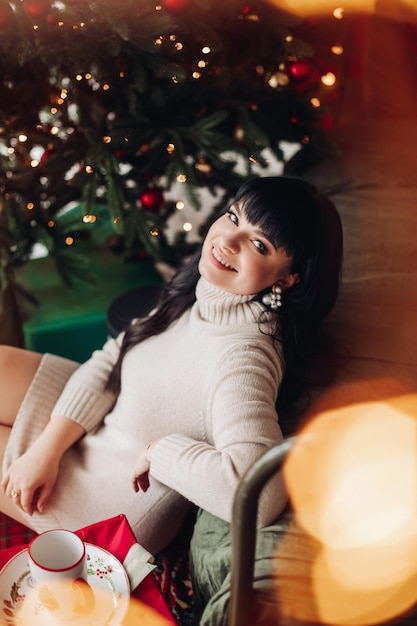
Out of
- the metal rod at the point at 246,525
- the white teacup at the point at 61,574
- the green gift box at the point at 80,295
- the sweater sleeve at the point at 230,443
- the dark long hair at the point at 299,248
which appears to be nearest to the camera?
the metal rod at the point at 246,525

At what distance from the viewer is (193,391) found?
1137 mm

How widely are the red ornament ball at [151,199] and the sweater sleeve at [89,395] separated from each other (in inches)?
23.3

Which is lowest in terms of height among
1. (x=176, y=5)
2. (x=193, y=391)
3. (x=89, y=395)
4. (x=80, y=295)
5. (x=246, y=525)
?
(x=80, y=295)

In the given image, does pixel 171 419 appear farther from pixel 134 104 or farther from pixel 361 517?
pixel 134 104

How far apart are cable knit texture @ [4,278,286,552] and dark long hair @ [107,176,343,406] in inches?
2.5

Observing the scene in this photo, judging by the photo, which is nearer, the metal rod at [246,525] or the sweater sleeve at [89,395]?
the metal rod at [246,525]

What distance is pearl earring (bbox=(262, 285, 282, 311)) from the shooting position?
114 cm

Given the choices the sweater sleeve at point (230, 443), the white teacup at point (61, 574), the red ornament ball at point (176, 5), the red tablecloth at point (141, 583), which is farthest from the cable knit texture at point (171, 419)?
the red ornament ball at point (176, 5)

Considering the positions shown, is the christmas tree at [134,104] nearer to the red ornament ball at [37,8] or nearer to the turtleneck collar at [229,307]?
the red ornament ball at [37,8]

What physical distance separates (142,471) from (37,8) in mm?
1069

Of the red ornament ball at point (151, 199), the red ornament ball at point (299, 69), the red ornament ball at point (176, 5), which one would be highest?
the red ornament ball at point (176, 5)

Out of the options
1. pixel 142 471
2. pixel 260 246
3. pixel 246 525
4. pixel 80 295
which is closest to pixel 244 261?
pixel 260 246

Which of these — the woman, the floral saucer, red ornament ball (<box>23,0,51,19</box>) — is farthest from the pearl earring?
red ornament ball (<box>23,0,51,19</box>)

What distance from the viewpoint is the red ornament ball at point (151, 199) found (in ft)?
5.84
